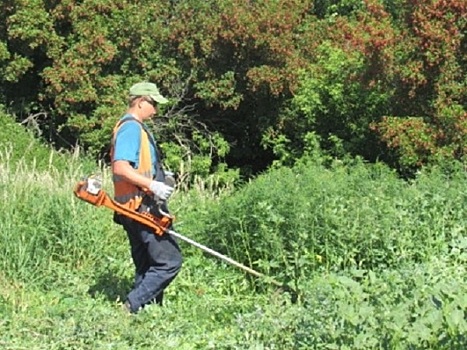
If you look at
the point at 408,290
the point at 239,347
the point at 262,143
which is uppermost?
the point at 408,290

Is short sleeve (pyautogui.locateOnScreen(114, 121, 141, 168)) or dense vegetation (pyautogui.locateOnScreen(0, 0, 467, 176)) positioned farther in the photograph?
dense vegetation (pyautogui.locateOnScreen(0, 0, 467, 176))

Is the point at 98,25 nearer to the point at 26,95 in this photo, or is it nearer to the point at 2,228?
the point at 26,95

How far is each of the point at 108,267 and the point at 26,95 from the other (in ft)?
39.4

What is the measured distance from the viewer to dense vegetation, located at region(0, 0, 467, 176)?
15672 mm

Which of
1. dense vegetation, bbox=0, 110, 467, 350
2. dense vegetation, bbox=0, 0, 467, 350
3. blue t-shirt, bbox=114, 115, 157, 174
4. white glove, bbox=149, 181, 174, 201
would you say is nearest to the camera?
dense vegetation, bbox=0, 110, 467, 350

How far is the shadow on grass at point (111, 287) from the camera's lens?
24.1ft

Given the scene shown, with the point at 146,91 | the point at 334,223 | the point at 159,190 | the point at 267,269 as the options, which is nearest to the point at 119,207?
the point at 159,190

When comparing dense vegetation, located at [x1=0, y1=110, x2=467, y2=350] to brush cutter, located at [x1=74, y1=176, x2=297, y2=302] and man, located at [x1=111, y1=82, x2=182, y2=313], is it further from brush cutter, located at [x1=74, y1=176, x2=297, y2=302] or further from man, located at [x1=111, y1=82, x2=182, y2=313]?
brush cutter, located at [x1=74, y1=176, x2=297, y2=302]

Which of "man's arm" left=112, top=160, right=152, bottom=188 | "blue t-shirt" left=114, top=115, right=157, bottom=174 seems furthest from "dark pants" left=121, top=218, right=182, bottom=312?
"blue t-shirt" left=114, top=115, right=157, bottom=174

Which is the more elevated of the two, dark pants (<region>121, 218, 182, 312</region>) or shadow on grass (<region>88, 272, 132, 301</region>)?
dark pants (<region>121, 218, 182, 312</region>)

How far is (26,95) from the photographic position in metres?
19.2

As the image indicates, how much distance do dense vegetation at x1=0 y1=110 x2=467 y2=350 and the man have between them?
255 mm

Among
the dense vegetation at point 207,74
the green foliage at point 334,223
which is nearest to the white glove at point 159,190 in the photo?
the green foliage at point 334,223

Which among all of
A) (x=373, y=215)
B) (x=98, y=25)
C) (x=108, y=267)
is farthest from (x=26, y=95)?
(x=373, y=215)
